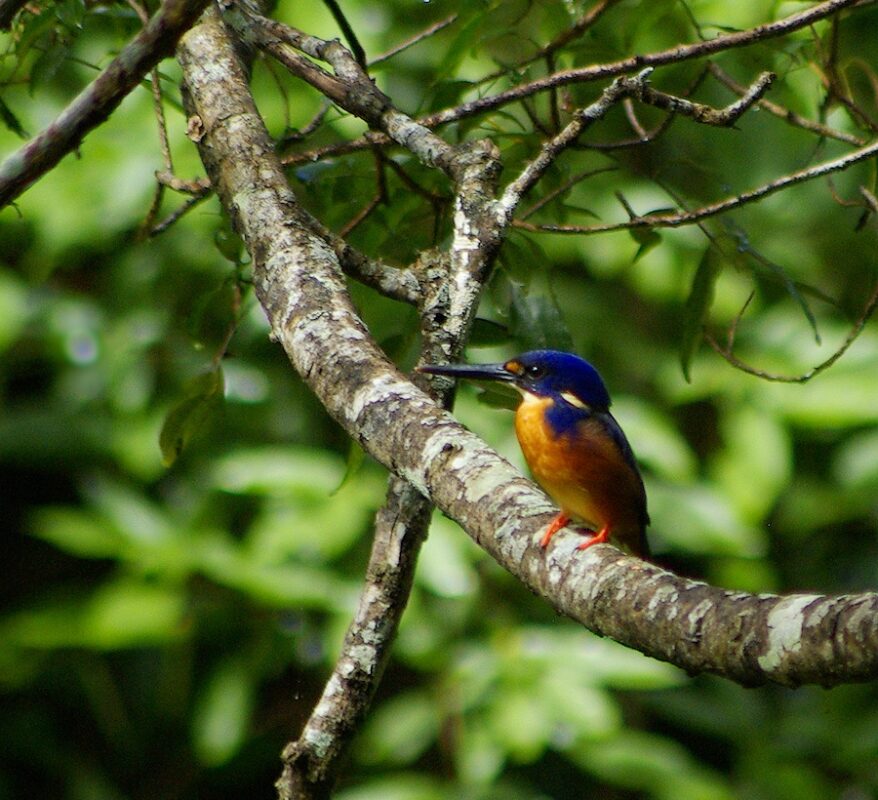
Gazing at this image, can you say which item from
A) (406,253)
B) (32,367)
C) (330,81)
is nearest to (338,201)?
(406,253)

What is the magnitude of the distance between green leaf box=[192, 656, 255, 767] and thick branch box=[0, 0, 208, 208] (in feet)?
11.3

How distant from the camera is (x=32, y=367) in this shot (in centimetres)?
526

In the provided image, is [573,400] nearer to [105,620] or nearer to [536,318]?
[536,318]

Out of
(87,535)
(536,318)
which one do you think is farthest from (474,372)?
(87,535)

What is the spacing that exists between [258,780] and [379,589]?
11.5 feet

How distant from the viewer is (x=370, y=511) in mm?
4488

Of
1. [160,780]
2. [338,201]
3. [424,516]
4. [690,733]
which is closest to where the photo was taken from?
[424,516]

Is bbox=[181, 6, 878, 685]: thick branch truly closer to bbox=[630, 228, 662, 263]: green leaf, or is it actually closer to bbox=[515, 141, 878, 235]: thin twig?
bbox=[515, 141, 878, 235]: thin twig

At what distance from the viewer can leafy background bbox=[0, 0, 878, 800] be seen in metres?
4.39

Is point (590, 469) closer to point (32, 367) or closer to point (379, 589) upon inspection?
point (379, 589)

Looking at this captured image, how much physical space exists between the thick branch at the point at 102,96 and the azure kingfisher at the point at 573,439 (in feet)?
4.19

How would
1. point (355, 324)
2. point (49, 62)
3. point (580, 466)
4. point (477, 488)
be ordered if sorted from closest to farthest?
point (477, 488) → point (355, 324) → point (49, 62) → point (580, 466)

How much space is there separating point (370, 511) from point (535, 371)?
1838mm

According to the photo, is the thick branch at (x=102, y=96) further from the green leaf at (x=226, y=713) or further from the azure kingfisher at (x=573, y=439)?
the green leaf at (x=226, y=713)
